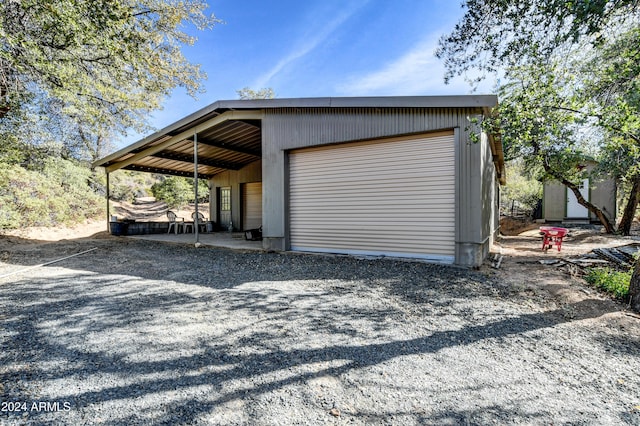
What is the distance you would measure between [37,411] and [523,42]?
292 inches

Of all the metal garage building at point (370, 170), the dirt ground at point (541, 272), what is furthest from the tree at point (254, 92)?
the metal garage building at point (370, 170)

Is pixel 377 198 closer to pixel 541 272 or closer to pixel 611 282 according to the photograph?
pixel 541 272

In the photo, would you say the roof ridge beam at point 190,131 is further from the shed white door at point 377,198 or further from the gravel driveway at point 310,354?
the gravel driveway at point 310,354

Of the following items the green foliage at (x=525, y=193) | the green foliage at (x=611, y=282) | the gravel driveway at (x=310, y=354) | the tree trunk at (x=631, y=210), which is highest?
the green foliage at (x=525, y=193)

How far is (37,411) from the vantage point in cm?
164

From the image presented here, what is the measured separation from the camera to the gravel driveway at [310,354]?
5.52ft

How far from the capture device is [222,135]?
877cm

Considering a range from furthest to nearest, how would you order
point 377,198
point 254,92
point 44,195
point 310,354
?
point 254,92
point 44,195
point 377,198
point 310,354

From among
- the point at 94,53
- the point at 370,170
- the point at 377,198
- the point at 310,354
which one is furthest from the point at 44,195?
the point at 310,354

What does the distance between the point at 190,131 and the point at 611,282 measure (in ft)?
30.9

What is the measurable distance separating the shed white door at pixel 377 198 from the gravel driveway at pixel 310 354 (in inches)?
57.5

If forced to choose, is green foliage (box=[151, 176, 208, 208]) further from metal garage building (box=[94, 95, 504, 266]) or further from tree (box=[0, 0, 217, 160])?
metal garage building (box=[94, 95, 504, 266])

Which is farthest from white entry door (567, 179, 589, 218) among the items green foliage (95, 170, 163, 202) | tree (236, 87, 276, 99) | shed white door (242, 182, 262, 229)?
green foliage (95, 170, 163, 202)

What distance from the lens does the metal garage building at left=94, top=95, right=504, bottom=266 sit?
203 inches
